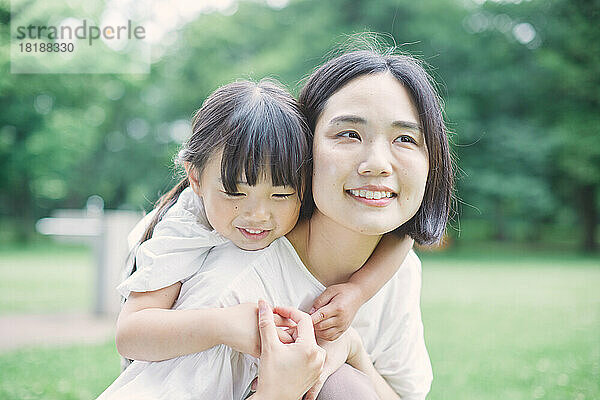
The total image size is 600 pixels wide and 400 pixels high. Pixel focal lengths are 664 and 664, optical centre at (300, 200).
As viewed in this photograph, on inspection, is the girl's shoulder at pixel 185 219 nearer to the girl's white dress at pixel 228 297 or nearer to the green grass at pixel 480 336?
the girl's white dress at pixel 228 297

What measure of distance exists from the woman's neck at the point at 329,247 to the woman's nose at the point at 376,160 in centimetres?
26

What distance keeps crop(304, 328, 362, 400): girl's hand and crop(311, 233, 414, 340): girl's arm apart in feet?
0.14

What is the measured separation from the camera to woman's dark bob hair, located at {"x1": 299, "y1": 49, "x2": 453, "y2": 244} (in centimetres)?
177

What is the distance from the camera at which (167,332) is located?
5.20 ft

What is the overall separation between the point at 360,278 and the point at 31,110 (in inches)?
769

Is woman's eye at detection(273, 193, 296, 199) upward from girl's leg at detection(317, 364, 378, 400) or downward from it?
upward

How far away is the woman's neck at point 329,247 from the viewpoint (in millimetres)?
1895

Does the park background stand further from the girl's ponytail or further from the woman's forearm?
the woman's forearm

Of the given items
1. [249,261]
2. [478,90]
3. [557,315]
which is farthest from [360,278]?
[478,90]

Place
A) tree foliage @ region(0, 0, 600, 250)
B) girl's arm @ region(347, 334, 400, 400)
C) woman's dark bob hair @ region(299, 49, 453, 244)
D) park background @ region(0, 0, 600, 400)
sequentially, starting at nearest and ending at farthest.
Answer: woman's dark bob hair @ region(299, 49, 453, 244) → girl's arm @ region(347, 334, 400, 400) → park background @ region(0, 0, 600, 400) → tree foliage @ region(0, 0, 600, 250)

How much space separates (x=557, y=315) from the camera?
9109 millimetres

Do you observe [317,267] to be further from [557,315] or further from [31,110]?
[31,110]

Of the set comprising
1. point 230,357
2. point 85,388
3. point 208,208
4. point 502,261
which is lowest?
point 502,261

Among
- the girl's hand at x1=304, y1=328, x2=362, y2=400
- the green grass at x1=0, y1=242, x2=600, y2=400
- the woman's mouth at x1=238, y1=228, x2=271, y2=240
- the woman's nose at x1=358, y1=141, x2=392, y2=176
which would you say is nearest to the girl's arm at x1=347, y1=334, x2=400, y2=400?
the girl's hand at x1=304, y1=328, x2=362, y2=400
